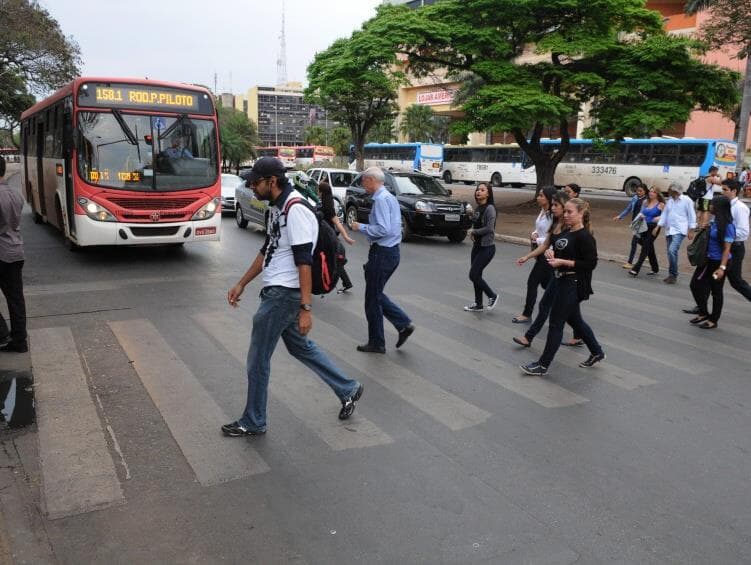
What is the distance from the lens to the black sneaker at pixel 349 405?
4754 millimetres

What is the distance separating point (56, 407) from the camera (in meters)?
4.90

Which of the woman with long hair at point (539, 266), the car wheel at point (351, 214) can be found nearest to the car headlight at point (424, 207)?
the car wheel at point (351, 214)

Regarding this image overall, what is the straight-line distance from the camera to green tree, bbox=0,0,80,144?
29.9 m

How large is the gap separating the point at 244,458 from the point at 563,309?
3.17 meters

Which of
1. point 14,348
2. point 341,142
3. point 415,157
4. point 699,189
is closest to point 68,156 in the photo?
point 14,348

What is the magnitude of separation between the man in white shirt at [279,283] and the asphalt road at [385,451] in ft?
0.96

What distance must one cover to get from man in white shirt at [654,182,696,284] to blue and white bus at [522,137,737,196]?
17.0 meters

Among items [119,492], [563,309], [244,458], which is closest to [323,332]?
[563,309]

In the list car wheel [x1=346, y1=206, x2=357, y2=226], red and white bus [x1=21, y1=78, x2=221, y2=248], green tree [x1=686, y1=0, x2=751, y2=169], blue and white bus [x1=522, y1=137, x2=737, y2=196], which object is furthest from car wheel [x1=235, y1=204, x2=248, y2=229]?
green tree [x1=686, y1=0, x2=751, y2=169]

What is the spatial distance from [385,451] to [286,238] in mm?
1550

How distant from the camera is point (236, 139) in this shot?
5825 cm

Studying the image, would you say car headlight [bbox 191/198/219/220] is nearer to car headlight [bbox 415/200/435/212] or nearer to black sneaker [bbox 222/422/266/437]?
car headlight [bbox 415/200/435/212]

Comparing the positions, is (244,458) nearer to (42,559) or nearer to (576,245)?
(42,559)

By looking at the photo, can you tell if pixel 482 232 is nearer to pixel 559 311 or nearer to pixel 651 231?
pixel 559 311
